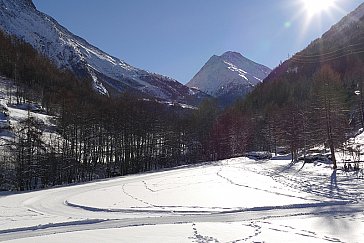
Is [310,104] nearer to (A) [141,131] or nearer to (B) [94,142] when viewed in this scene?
(A) [141,131]

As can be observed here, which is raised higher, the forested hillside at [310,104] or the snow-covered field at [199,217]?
the forested hillside at [310,104]

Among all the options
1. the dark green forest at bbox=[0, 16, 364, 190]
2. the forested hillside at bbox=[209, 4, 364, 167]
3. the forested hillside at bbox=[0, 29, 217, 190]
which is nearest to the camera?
the forested hillside at bbox=[209, 4, 364, 167]

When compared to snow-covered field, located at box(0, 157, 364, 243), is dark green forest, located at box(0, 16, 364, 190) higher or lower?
higher

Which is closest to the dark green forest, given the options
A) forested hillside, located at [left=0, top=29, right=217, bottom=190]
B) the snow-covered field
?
forested hillside, located at [left=0, top=29, right=217, bottom=190]

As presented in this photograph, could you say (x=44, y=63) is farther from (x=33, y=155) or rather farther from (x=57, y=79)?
(x=33, y=155)

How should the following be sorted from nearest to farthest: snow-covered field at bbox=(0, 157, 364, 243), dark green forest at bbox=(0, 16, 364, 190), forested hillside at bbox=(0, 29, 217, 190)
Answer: snow-covered field at bbox=(0, 157, 364, 243), dark green forest at bbox=(0, 16, 364, 190), forested hillside at bbox=(0, 29, 217, 190)

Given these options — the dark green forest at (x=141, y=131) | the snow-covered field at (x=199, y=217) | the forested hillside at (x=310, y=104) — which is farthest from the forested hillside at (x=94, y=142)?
the snow-covered field at (x=199, y=217)

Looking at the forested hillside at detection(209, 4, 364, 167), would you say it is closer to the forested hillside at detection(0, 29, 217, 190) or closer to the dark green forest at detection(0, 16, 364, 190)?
the dark green forest at detection(0, 16, 364, 190)

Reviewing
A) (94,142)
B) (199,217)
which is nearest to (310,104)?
(94,142)

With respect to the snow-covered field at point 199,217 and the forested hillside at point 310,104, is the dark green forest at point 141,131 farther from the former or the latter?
the snow-covered field at point 199,217

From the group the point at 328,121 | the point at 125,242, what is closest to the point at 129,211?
the point at 125,242

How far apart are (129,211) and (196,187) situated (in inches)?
345

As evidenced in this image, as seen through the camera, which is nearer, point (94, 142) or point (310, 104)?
point (310, 104)

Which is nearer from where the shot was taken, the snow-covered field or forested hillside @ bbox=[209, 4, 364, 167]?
the snow-covered field
